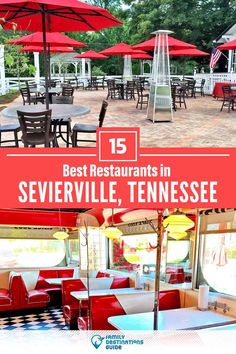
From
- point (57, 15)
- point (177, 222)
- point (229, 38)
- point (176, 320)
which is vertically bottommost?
point (176, 320)

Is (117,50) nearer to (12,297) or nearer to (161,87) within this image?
(161,87)

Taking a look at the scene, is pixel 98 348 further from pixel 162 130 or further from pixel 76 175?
pixel 162 130

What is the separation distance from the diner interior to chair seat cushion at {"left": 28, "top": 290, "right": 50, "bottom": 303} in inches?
0.5

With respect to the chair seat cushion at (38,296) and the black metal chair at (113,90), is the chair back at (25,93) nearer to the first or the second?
the black metal chair at (113,90)

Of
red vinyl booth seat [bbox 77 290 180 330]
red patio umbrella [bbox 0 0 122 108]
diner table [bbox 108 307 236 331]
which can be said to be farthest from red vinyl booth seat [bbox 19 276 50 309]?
red patio umbrella [bbox 0 0 122 108]

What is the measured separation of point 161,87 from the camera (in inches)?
212

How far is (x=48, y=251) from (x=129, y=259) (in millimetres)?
1803

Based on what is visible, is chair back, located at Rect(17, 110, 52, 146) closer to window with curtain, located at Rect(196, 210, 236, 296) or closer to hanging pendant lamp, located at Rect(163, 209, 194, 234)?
hanging pendant lamp, located at Rect(163, 209, 194, 234)

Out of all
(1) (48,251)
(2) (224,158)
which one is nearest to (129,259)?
(1) (48,251)

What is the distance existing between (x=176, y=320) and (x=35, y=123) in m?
1.65

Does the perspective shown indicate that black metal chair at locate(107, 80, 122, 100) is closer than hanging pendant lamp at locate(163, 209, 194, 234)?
No

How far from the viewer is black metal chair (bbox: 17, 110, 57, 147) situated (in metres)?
2.91

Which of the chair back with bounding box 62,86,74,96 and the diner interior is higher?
the chair back with bounding box 62,86,74,96

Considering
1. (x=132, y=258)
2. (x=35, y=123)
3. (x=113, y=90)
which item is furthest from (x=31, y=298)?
(x=113, y=90)
